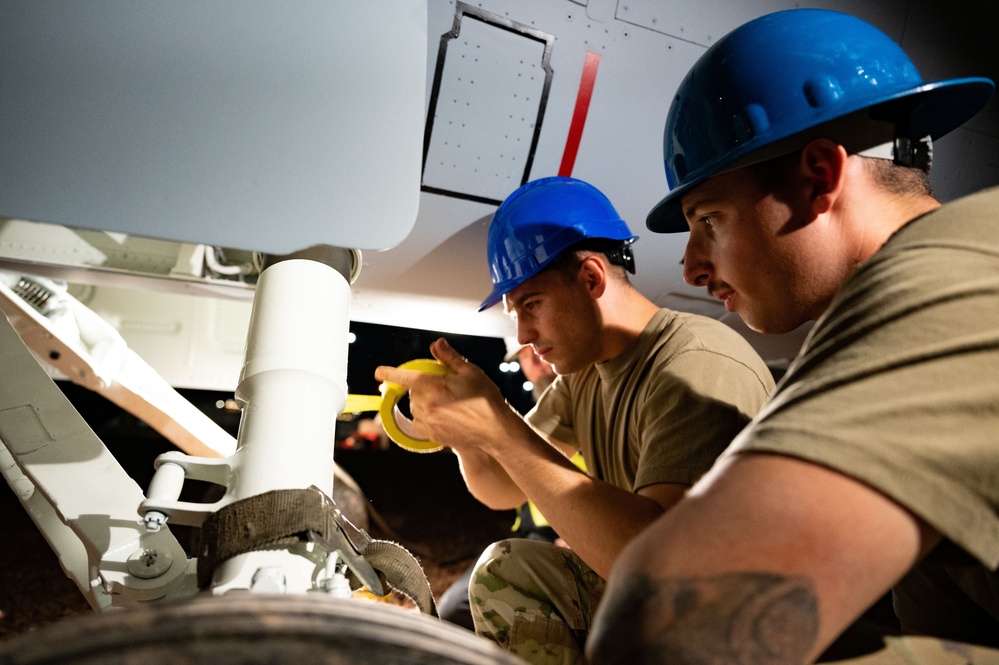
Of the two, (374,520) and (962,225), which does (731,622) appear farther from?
(374,520)

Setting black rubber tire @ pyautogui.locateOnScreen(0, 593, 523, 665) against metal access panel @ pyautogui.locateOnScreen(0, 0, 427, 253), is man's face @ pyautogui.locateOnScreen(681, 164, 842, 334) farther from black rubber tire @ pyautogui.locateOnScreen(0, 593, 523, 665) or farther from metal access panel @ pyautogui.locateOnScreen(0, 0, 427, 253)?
black rubber tire @ pyautogui.locateOnScreen(0, 593, 523, 665)

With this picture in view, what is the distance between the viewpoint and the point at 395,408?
5.23 feet

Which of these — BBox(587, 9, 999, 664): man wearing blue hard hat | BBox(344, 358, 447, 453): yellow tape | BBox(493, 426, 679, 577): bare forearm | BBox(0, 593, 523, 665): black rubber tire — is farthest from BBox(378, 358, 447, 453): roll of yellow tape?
BBox(0, 593, 523, 665): black rubber tire

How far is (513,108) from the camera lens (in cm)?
190

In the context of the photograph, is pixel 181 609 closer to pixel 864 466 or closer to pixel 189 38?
pixel 864 466

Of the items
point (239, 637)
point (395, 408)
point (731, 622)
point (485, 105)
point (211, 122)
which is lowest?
point (731, 622)

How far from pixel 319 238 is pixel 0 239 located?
1113mm

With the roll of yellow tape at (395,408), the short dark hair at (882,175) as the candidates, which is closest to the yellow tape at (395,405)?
the roll of yellow tape at (395,408)

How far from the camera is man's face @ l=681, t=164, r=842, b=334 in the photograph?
1.10m

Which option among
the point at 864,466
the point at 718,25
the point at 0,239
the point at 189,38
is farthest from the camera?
the point at 718,25

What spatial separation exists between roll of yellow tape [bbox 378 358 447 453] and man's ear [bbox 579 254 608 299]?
48cm

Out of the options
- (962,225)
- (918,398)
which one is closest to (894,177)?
(962,225)

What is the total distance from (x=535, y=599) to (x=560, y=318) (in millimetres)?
699

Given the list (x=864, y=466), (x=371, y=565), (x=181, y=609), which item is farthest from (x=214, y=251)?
(x=864, y=466)
